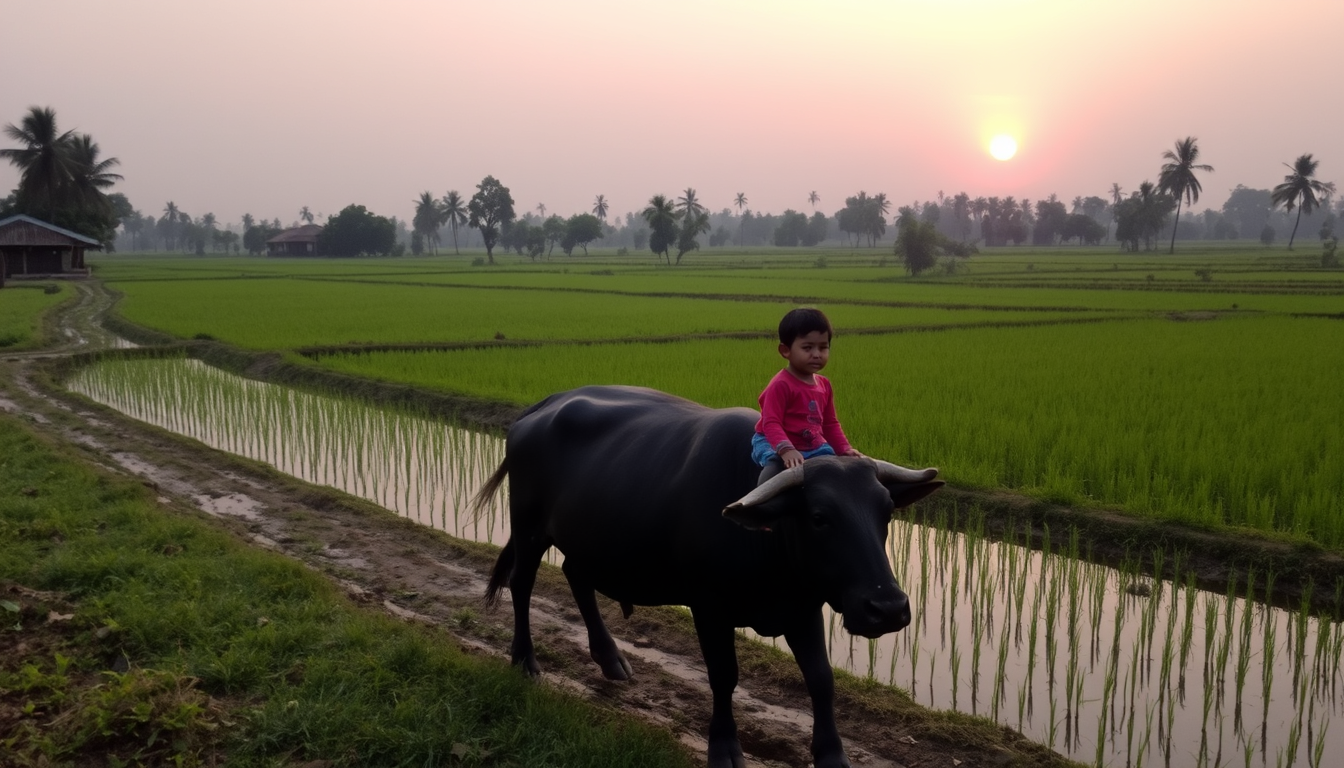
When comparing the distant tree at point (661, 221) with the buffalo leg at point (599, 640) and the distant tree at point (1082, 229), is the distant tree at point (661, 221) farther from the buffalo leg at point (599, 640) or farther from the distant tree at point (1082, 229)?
the buffalo leg at point (599, 640)

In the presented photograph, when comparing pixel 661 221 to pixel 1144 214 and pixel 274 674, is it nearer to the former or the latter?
pixel 1144 214

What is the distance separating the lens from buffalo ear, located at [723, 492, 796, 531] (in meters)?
2.75

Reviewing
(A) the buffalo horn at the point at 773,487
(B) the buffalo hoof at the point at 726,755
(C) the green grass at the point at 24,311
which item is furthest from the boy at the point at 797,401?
(C) the green grass at the point at 24,311

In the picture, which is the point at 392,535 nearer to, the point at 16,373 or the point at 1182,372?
the point at 1182,372

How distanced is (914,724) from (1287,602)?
2.72 metres

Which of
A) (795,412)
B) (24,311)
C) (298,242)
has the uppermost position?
(298,242)

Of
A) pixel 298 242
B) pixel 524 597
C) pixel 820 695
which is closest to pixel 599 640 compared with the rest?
pixel 524 597

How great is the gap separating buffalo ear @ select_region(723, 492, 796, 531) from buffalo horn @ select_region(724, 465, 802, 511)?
14 millimetres

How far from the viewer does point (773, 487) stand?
2.74 m

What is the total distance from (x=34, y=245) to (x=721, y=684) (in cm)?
4196

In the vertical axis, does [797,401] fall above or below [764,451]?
above

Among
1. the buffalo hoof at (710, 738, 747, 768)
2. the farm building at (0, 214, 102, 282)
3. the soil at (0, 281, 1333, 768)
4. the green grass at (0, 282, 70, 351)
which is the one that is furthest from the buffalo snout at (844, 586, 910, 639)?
the farm building at (0, 214, 102, 282)

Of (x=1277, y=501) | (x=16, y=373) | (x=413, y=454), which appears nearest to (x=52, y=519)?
(x=413, y=454)

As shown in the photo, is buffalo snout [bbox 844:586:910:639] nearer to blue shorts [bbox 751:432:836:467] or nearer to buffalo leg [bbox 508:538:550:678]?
blue shorts [bbox 751:432:836:467]
